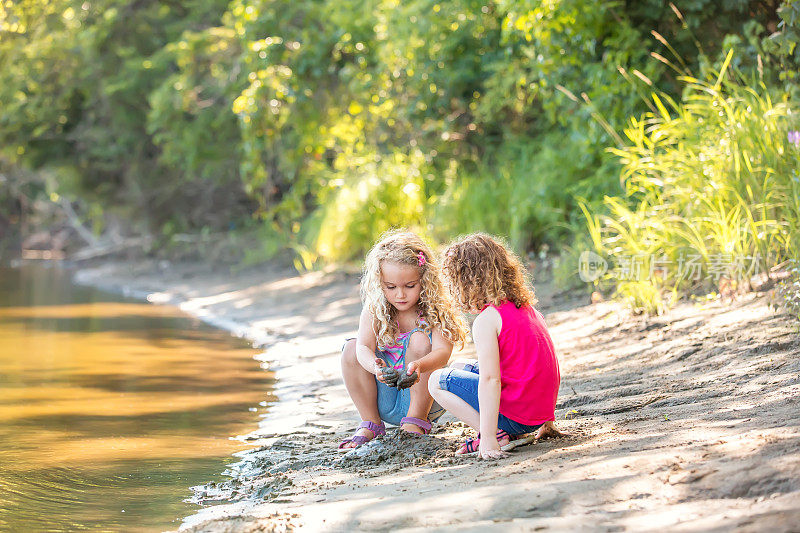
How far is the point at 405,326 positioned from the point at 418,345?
4.8 inches

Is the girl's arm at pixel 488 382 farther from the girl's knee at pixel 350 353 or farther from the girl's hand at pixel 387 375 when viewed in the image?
the girl's knee at pixel 350 353

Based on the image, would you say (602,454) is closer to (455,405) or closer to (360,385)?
(455,405)

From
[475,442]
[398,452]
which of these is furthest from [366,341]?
[475,442]

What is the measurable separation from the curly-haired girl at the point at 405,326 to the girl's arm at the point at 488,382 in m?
0.48

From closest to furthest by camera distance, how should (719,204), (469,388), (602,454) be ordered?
1. (602,454)
2. (469,388)
3. (719,204)

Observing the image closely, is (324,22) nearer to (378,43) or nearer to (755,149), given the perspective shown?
(378,43)

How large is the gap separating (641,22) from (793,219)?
11.4ft

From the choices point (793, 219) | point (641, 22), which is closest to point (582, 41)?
point (641, 22)

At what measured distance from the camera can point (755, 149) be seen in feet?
20.2

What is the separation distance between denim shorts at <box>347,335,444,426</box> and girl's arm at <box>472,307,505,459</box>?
0.73 metres

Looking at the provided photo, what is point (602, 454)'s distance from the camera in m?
3.36

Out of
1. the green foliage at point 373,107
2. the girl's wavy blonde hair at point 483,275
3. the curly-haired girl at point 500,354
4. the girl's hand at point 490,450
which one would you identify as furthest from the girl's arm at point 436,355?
the green foliage at point 373,107

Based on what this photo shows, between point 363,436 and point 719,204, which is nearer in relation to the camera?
point 363,436

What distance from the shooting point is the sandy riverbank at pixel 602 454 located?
8.99 ft
